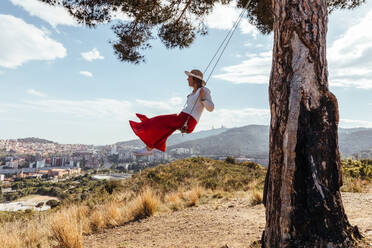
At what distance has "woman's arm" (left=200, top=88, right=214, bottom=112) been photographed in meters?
3.66

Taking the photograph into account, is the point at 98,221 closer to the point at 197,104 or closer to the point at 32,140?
the point at 197,104

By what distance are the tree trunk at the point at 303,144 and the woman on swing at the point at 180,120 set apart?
143 centimetres

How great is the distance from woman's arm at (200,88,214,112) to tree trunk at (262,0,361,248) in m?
1.28

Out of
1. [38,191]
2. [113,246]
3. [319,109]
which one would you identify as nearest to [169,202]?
[113,246]

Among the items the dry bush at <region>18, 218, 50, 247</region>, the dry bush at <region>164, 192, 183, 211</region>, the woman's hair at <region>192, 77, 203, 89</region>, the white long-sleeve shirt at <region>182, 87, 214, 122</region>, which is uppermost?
the woman's hair at <region>192, 77, 203, 89</region>

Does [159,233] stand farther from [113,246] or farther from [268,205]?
[268,205]

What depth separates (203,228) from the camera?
4238 millimetres

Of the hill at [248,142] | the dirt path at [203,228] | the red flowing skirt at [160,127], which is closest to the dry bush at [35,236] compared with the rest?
the dirt path at [203,228]

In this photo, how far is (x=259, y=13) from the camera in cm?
612

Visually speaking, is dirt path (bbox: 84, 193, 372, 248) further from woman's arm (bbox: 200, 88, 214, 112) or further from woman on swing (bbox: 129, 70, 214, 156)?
woman's arm (bbox: 200, 88, 214, 112)

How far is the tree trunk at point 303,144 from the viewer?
215 cm

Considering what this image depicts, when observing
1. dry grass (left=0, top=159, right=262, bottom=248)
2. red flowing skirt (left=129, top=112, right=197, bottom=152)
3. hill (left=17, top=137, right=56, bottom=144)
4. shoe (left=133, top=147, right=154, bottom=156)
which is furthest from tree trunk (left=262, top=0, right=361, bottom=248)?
hill (left=17, top=137, right=56, bottom=144)

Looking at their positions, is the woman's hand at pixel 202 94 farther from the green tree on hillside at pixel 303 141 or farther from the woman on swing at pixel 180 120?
the green tree on hillside at pixel 303 141

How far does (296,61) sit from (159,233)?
343 centimetres
